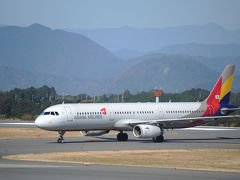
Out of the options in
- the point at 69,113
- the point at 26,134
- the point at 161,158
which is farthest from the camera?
the point at 26,134

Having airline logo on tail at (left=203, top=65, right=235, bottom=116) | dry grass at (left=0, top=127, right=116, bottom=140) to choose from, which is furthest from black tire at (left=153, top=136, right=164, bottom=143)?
dry grass at (left=0, top=127, right=116, bottom=140)

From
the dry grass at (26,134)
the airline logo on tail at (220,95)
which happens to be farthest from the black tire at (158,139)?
the dry grass at (26,134)

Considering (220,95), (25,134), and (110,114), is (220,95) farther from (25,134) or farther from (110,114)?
(25,134)

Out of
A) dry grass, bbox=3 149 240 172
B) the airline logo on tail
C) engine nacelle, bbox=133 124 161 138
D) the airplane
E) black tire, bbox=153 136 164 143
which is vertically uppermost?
the airline logo on tail

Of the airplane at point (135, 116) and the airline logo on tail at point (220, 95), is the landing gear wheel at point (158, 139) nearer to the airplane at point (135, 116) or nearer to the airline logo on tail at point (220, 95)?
the airplane at point (135, 116)

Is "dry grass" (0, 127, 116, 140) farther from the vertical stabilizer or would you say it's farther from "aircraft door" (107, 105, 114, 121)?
the vertical stabilizer

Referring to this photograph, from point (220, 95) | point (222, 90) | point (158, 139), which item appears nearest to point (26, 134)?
point (158, 139)

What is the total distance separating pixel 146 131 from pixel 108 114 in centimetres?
425

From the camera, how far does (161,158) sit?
112 ft

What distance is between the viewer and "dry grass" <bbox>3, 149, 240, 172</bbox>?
3056 cm

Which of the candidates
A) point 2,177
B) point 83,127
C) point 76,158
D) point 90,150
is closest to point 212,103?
point 83,127

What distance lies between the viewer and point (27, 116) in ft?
330

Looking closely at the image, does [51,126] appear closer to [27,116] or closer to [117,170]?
[117,170]

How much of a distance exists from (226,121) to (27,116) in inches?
1596
